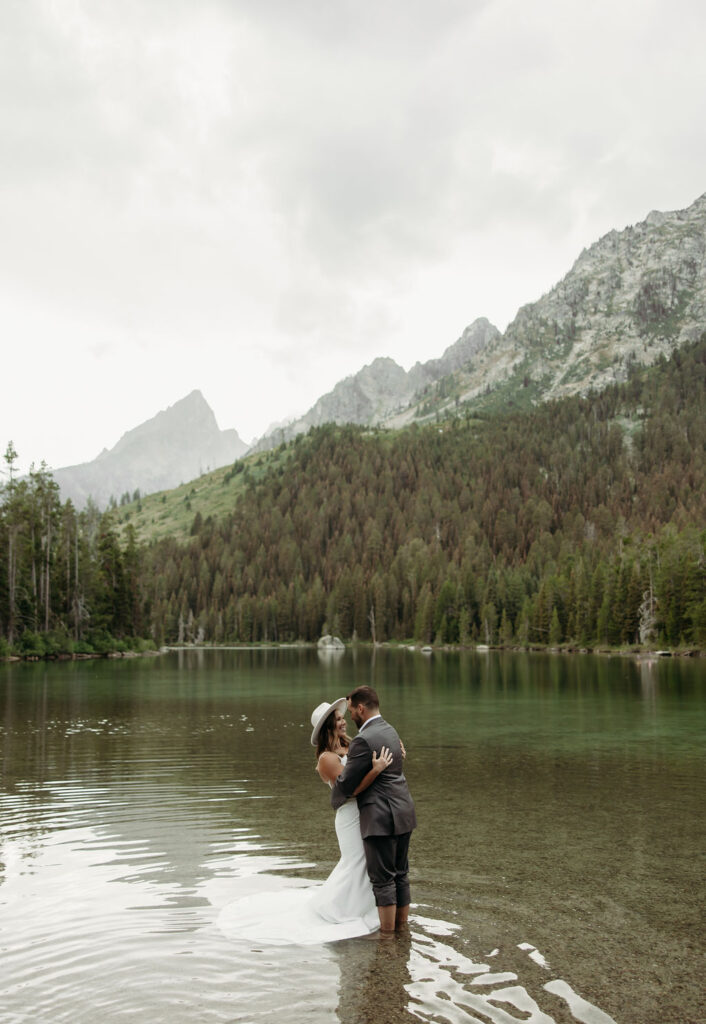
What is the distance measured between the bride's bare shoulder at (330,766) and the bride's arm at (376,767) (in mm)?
446

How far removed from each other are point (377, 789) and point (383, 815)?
0.32 metres

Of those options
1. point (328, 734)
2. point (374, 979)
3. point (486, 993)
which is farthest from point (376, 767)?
point (486, 993)

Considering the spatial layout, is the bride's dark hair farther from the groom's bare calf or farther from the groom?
the groom's bare calf

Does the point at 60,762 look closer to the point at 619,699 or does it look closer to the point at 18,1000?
the point at 18,1000

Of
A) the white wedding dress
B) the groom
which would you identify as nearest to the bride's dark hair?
the white wedding dress

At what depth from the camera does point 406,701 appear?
45312mm

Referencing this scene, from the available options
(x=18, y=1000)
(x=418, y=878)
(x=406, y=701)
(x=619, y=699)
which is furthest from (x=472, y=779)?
(x=619, y=699)

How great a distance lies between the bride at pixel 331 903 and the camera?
31.6ft

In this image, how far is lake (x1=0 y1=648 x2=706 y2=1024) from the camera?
7.85 meters

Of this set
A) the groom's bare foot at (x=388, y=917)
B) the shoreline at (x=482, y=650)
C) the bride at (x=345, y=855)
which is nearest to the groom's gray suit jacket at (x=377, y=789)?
the bride at (x=345, y=855)

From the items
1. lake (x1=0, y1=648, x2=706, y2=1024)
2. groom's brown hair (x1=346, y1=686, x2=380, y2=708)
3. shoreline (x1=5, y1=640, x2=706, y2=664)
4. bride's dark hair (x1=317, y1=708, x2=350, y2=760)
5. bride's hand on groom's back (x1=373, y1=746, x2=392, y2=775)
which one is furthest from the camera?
shoreline (x1=5, y1=640, x2=706, y2=664)

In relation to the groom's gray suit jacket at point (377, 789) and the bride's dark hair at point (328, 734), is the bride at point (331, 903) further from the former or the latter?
the groom's gray suit jacket at point (377, 789)

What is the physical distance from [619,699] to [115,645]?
8326 centimetres

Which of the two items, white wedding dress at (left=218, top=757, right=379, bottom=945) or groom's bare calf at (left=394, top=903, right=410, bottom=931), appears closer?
white wedding dress at (left=218, top=757, right=379, bottom=945)
